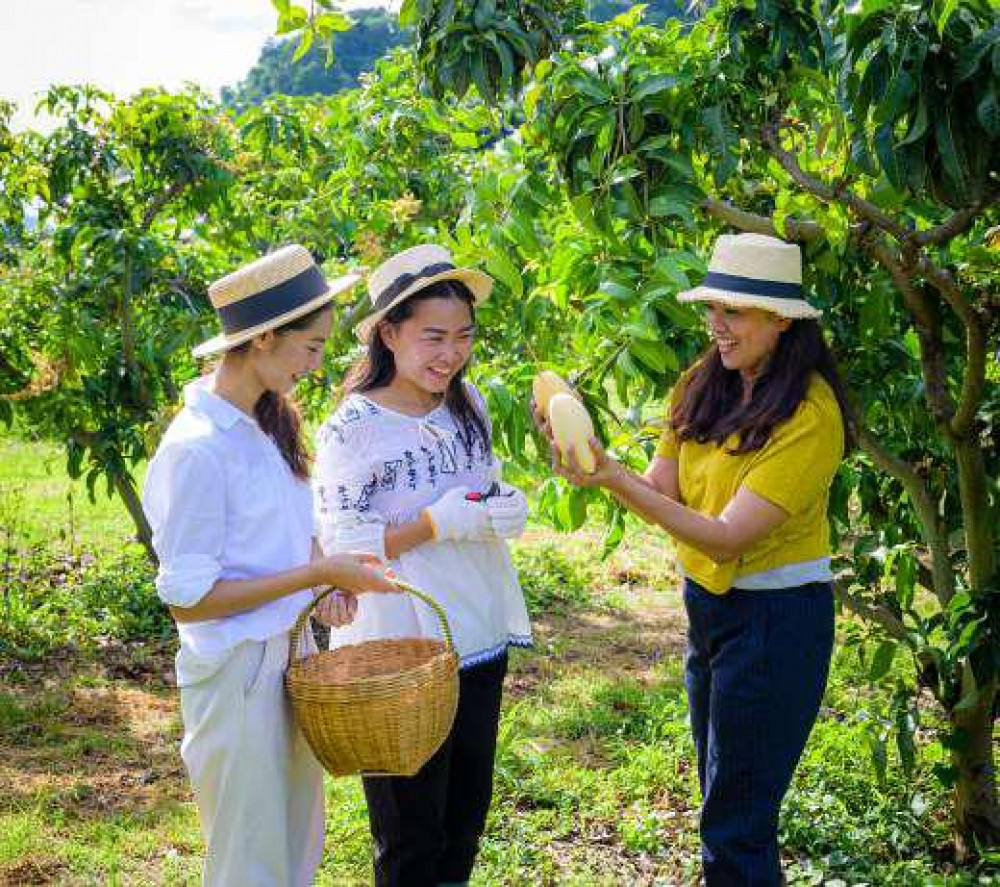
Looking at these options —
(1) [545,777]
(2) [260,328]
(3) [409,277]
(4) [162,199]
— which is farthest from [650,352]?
(4) [162,199]

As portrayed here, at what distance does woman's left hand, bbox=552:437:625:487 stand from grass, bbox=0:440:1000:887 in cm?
123

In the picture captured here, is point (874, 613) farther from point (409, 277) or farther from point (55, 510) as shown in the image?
point (55, 510)

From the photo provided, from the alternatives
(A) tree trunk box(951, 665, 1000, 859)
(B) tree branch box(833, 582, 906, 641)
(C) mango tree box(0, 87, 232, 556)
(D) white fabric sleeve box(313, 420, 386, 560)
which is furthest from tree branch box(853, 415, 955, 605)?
(C) mango tree box(0, 87, 232, 556)

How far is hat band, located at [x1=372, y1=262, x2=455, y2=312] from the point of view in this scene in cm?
235

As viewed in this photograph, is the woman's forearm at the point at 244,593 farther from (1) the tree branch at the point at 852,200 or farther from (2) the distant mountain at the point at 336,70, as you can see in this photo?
(2) the distant mountain at the point at 336,70

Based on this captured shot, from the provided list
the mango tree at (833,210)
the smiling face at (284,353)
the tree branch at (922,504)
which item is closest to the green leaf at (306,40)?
the mango tree at (833,210)

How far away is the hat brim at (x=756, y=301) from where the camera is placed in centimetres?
226

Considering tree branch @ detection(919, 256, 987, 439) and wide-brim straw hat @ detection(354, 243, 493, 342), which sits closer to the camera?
wide-brim straw hat @ detection(354, 243, 493, 342)

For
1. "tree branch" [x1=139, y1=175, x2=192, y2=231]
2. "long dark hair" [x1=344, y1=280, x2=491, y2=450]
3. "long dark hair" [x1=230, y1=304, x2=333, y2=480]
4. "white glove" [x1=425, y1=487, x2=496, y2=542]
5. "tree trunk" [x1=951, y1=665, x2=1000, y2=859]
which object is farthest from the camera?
"tree branch" [x1=139, y1=175, x2=192, y2=231]

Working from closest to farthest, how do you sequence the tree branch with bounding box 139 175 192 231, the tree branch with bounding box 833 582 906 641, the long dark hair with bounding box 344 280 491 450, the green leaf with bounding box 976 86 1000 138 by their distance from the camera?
the green leaf with bounding box 976 86 1000 138 < the long dark hair with bounding box 344 280 491 450 < the tree branch with bounding box 833 582 906 641 < the tree branch with bounding box 139 175 192 231

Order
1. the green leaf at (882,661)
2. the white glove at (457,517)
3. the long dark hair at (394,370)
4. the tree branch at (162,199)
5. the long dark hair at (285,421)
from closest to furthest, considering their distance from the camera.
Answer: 1. the long dark hair at (285,421)
2. the white glove at (457,517)
3. the long dark hair at (394,370)
4. the green leaf at (882,661)
5. the tree branch at (162,199)

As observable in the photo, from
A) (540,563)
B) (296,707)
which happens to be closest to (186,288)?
(540,563)

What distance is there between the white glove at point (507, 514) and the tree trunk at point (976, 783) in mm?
1324

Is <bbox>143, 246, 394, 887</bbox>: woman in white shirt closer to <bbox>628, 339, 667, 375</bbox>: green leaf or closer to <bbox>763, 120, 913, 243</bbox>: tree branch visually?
<bbox>628, 339, 667, 375</bbox>: green leaf
